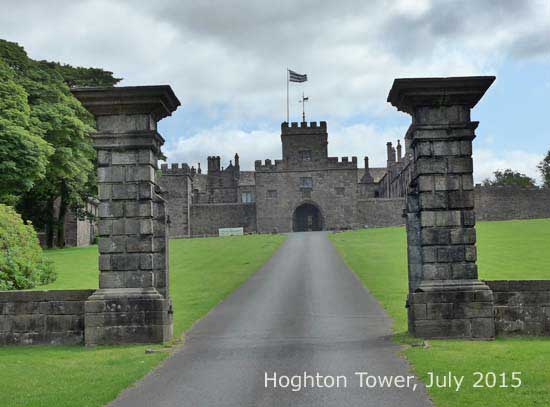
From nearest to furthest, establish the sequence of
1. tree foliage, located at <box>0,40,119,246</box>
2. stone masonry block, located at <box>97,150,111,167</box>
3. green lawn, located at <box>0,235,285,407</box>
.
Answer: green lawn, located at <box>0,235,285,407</box>, stone masonry block, located at <box>97,150,111,167</box>, tree foliage, located at <box>0,40,119,246</box>

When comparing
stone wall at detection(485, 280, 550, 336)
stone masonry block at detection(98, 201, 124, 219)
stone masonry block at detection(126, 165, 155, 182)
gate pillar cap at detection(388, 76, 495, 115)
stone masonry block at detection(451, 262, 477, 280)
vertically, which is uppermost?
gate pillar cap at detection(388, 76, 495, 115)

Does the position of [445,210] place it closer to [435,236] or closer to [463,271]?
[435,236]

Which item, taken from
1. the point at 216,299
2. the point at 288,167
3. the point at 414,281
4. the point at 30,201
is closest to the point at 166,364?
the point at 414,281

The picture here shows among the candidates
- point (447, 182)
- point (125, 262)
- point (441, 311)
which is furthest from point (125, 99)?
point (441, 311)

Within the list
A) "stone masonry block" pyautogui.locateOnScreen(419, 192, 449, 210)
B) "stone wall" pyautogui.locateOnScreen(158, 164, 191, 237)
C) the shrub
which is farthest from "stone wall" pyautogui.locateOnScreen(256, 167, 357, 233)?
"stone masonry block" pyautogui.locateOnScreen(419, 192, 449, 210)

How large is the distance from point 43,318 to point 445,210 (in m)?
7.85

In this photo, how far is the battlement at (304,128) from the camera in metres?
63.8

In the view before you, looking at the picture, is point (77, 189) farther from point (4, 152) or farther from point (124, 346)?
point (124, 346)

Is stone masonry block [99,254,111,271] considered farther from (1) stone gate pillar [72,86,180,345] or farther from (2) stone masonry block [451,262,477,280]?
(2) stone masonry block [451,262,477,280]

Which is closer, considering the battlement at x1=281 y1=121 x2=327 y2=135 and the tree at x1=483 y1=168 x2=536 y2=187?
the battlement at x1=281 y1=121 x2=327 y2=135

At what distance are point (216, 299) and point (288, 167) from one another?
46.3m

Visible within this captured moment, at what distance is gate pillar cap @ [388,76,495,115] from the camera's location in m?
10.9

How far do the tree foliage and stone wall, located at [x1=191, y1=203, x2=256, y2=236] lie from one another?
64.1ft

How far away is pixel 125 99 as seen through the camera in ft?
36.8
